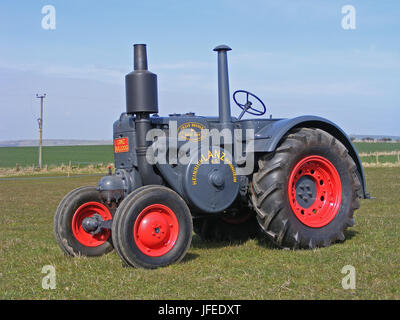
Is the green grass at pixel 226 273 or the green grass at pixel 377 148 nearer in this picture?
the green grass at pixel 226 273

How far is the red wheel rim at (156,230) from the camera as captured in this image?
5.90 metres

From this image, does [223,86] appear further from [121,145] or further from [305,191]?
[305,191]

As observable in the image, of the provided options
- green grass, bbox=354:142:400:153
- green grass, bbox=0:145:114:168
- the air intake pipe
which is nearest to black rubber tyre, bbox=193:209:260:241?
the air intake pipe

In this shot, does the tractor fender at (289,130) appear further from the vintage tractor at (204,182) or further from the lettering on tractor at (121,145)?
the lettering on tractor at (121,145)

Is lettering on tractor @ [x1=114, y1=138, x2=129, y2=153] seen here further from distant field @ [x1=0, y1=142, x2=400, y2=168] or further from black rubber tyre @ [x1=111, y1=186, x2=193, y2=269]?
distant field @ [x1=0, y1=142, x2=400, y2=168]

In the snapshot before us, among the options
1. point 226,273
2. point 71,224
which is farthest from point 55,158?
point 226,273

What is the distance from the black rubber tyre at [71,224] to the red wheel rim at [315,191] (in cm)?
271

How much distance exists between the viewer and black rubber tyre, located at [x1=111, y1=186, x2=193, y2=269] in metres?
5.75

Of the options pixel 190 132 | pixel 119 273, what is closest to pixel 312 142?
pixel 190 132

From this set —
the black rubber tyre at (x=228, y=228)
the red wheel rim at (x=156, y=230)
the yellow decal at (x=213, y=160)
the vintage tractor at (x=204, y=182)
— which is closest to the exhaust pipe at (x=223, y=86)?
the vintage tractor at (x=204, y=182)

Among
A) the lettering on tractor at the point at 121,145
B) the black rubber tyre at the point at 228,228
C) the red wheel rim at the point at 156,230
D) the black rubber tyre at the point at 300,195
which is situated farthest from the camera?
the black rubber tyre at the point at 228,228

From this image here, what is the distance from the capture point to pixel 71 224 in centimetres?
691

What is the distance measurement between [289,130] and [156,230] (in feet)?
7.52

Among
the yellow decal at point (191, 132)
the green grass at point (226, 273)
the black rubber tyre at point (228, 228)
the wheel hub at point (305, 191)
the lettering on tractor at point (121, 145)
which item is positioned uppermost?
the yellow decal at point (191, 132)
